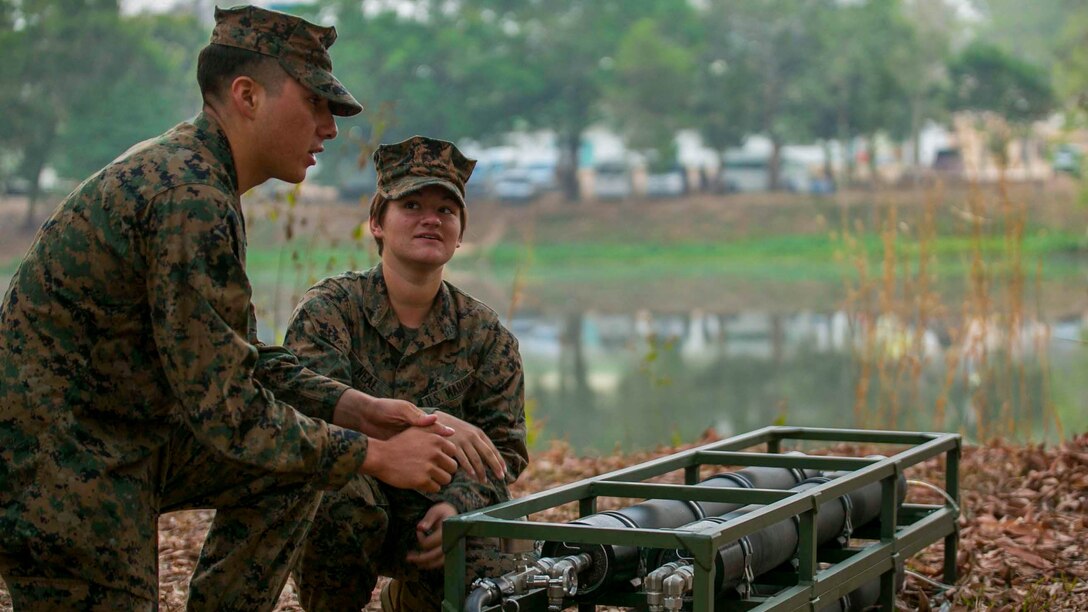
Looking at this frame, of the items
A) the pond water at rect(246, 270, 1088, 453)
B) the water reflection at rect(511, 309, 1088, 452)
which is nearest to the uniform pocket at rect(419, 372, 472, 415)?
the pond water at rect(246, 270, 1088, 453)

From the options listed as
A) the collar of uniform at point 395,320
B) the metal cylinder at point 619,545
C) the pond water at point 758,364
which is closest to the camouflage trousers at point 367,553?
the metal cylinder at point 619,545

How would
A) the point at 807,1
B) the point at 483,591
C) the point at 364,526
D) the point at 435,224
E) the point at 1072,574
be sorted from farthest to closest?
the point at 807,1, the point at 1072,574, the point at 435,224, the point at 364,526, the point at 483,591

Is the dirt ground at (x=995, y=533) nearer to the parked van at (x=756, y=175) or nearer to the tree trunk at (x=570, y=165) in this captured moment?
the tree trunk at (x=570, y=165)

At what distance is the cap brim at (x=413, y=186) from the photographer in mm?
3713

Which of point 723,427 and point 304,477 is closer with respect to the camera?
point 304,477

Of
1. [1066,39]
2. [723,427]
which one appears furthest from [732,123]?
[723,427]

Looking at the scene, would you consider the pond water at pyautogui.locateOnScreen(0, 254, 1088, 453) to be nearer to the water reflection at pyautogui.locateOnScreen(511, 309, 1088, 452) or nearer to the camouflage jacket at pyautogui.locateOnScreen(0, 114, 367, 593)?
the water reflection at pyautogui.locateOnScreen(511, 309, 1088, 452)

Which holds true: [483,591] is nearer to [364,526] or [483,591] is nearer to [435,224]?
[364,526]

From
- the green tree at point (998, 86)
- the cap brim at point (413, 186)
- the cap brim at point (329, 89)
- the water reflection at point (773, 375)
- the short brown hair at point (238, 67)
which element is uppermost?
the green tree at point (998, 86)

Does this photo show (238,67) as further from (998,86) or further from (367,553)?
(998,86)

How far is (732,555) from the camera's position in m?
3.15

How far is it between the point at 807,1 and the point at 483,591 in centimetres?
3606

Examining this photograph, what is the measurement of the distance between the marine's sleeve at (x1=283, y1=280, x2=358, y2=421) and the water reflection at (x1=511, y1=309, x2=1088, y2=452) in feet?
12.0

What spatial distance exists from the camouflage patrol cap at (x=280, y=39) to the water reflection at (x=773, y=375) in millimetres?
4179
